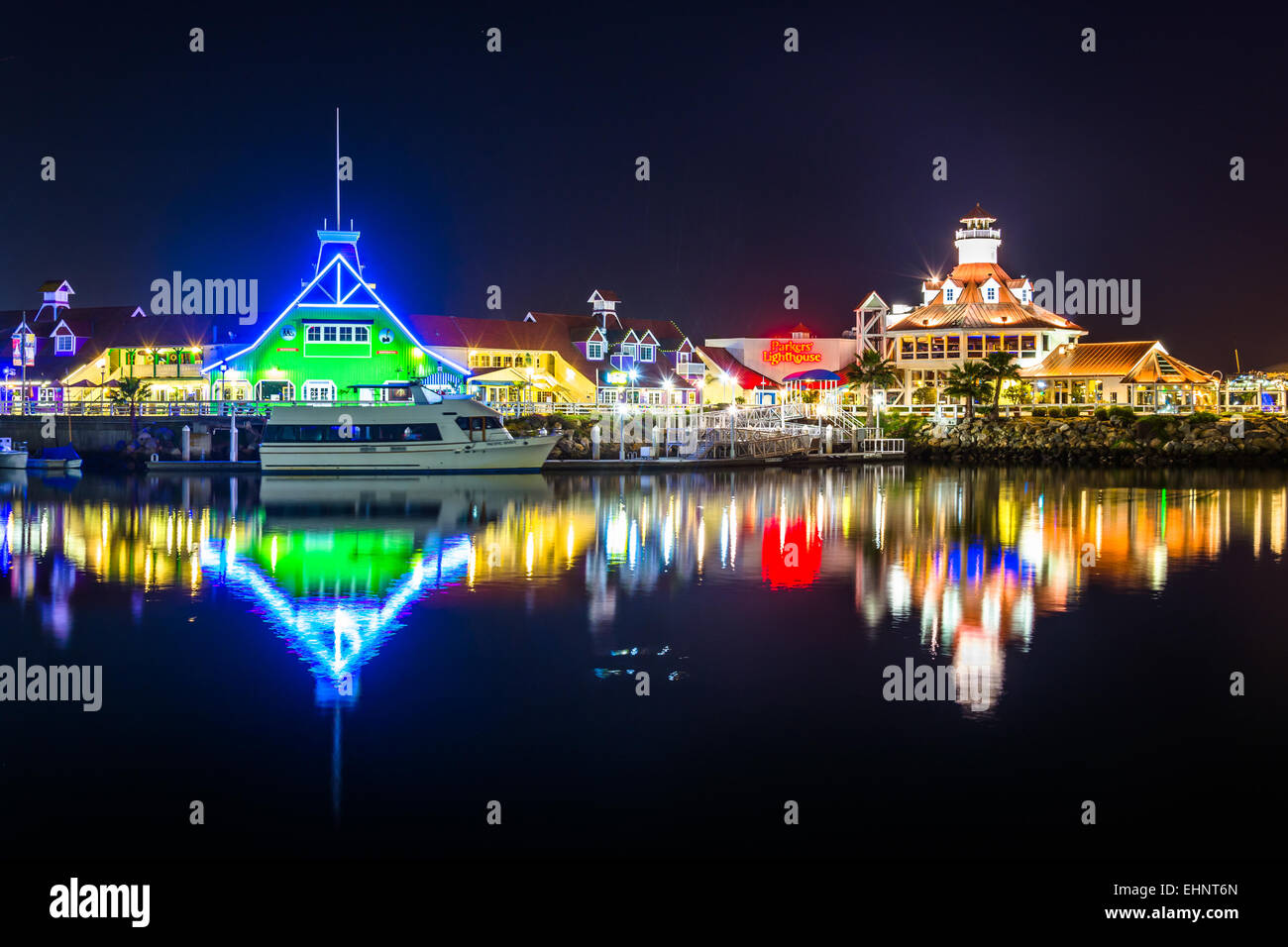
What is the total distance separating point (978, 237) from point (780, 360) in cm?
1571

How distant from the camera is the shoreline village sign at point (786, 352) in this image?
8894 cm

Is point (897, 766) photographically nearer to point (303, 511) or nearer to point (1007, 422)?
point (303, 511)

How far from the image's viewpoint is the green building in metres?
64.6

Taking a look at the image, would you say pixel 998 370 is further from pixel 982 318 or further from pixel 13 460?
pixel 13 460

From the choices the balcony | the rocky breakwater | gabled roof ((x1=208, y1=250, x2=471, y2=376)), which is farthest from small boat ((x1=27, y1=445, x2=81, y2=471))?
the rocky breakwater

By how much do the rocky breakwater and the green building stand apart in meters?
25.9

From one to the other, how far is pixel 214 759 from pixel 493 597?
9608 millimetres

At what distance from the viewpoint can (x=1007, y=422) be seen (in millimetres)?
70812

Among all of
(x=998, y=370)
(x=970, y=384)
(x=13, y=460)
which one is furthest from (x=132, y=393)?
(x=998, y=370)

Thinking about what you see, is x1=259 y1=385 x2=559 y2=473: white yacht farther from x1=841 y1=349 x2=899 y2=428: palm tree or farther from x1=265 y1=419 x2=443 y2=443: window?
x1=841 y1=349 x2=899 y2=428: palm tree
